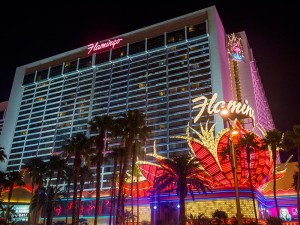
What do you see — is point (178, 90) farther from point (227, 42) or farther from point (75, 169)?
point (75, 169)

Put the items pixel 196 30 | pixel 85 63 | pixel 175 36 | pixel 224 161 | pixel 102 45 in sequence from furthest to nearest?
pixel 85 63 → pixel 102 45 → pixel 175 36 → pixel 196 30 → pixel 224 161

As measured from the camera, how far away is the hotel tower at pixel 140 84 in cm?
10494

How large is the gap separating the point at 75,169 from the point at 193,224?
63.3ft

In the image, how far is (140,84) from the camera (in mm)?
118750

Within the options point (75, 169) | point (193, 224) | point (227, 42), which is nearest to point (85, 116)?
point (227, 42)

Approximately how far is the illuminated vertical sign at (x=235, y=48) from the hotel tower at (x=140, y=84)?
1.17 ft

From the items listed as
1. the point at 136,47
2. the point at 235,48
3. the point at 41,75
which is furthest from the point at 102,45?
the point at 235,48

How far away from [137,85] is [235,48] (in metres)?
38.0

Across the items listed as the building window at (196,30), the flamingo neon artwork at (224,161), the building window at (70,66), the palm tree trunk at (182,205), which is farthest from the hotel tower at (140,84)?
the palm tree trunk at (182,205)

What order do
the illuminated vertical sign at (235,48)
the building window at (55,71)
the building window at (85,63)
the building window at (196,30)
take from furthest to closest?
the building window at (55,71) < the building window at (85,63) < the illuminated vertical sign at (235,48) < the building window at (196,30)

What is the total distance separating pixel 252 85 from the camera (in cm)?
10975

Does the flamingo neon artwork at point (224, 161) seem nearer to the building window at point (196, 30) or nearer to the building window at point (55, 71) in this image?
the building window at point (196, 30)

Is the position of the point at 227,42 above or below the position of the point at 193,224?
above

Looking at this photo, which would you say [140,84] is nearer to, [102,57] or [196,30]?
[102,57]
